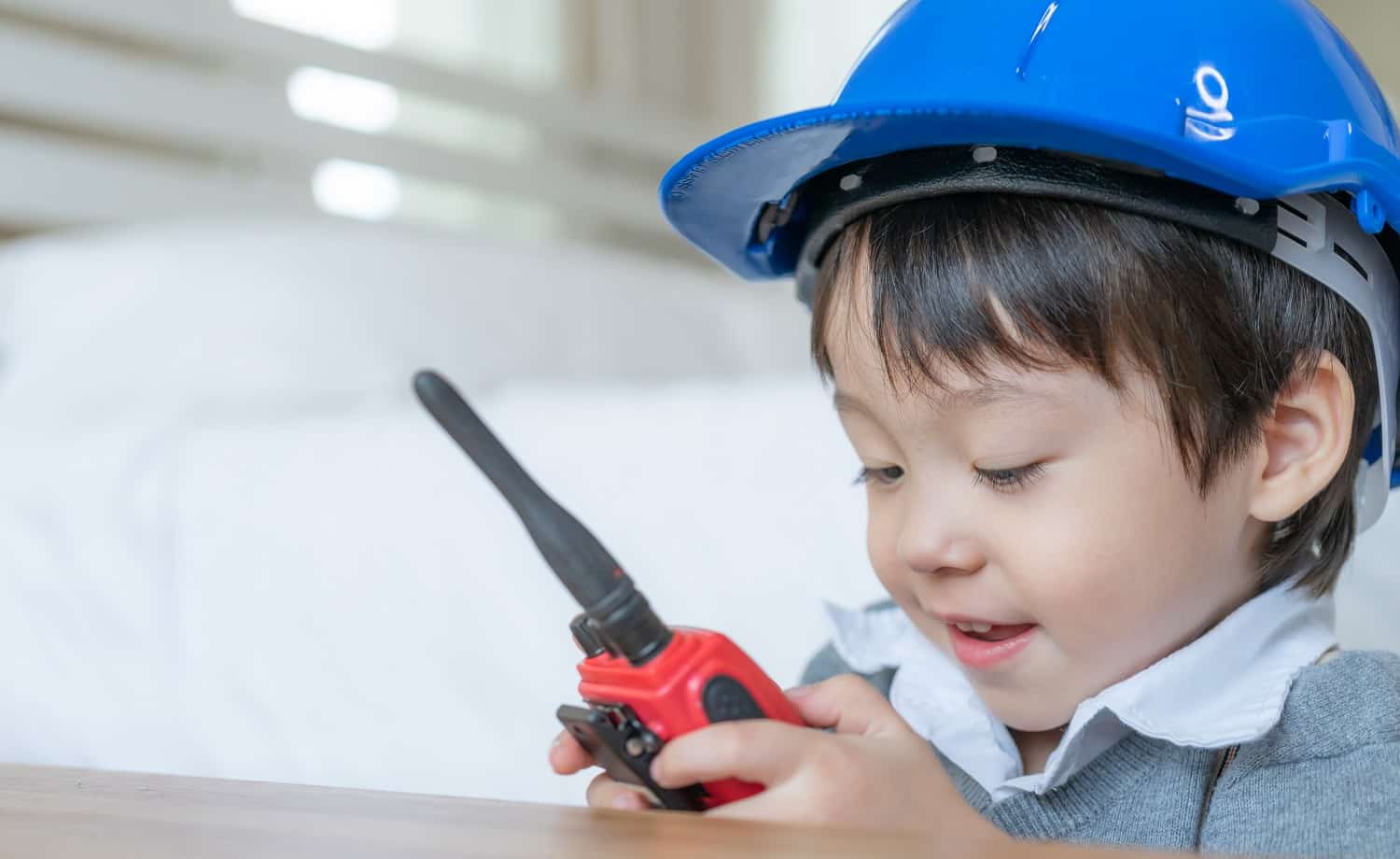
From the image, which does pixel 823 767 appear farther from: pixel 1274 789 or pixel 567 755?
pixel 1274 789

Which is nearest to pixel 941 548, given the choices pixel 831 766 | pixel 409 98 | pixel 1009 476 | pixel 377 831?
A: pixel 1009 476

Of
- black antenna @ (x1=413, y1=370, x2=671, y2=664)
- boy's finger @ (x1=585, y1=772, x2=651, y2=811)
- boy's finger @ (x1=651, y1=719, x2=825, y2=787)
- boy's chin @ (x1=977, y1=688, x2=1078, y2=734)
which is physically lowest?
boy's chin @ (x1=977, y1=688, x2=1078, y2=734)

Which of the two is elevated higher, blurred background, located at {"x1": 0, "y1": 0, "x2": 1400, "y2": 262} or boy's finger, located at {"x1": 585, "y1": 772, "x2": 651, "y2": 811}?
boy's finger, located at {"x1": 585, "y1": 772, "x2": 651, "y2": 811}

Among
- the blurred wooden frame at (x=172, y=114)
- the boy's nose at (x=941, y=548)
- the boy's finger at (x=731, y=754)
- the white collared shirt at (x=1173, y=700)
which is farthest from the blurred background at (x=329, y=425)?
the boy's finger at (x=731, y=754)

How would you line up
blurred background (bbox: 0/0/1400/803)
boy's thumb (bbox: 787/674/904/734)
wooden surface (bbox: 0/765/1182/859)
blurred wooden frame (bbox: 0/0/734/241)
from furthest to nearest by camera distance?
blurred wooden frame (bbox: 0/0/734/241) < blurred background (bbox: 0/0/1400/803) < boy's thumb (bbox: 787/674/904/734) < wooden surface (bbox: 0/765/1182/859)

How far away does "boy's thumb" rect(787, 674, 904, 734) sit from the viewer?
21.6 inches

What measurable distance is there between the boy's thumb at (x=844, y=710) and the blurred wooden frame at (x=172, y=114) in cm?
157

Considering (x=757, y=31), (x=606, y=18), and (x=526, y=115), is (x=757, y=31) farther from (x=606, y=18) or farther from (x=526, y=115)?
(x=526, y=115)

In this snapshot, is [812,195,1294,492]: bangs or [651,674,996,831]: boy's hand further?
[812,195,1294,492]: bangs

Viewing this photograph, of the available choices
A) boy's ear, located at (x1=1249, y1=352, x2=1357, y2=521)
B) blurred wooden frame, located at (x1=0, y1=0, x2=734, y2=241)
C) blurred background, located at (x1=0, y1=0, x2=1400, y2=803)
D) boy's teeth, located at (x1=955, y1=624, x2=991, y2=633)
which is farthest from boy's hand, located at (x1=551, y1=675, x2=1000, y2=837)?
blurred wooden frame, located at (x1=0, y1=0, x2=734, y2=241)

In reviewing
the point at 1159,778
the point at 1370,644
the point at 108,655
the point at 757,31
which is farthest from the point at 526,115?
the point at 1159,778

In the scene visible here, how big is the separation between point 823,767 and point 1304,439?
32cm

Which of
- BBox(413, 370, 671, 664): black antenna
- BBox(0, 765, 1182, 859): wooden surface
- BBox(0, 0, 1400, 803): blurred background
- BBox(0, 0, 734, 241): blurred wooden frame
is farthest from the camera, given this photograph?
BBox(0, 0, 734, 241): blurred wooden frame

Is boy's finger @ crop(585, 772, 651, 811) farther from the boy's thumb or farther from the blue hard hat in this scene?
the blue hard hat
